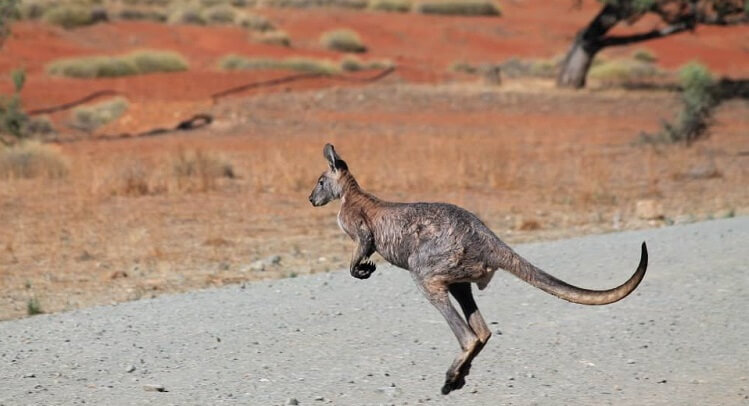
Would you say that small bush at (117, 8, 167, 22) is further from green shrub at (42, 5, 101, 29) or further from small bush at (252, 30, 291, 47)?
small bush at (252, 30, 291, 47)

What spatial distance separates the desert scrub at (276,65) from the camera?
4178 centimetres

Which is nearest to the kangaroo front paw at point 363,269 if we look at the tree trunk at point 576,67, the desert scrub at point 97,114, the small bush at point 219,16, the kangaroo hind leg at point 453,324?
the kangaroo hind leg at point 453,324

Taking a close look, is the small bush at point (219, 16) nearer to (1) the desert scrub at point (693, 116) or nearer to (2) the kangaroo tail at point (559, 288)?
(1) the desert scrub at point (693, 116)

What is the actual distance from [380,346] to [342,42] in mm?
42768

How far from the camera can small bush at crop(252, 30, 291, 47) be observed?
164 ft

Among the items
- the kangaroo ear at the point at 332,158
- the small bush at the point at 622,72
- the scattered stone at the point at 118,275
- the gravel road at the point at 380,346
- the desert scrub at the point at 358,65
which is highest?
the kangaroo ear at the point at 332,158

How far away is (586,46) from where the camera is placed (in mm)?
34312

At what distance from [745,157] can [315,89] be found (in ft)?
47.8

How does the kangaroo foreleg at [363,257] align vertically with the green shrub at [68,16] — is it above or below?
above

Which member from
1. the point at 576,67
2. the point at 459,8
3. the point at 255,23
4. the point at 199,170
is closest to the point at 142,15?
the point at 255,23

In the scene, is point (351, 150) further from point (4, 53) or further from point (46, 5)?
point (46, 5)

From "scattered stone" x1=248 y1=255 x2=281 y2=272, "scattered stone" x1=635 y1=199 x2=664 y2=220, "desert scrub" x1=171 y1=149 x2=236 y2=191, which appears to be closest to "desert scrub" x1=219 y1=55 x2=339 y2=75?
"desert scrub" x1=171 y1=149 x2=236 y2=191

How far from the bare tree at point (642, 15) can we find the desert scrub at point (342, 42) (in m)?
17.1

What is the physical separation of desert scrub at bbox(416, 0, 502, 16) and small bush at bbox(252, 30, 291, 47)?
14.4 meters
